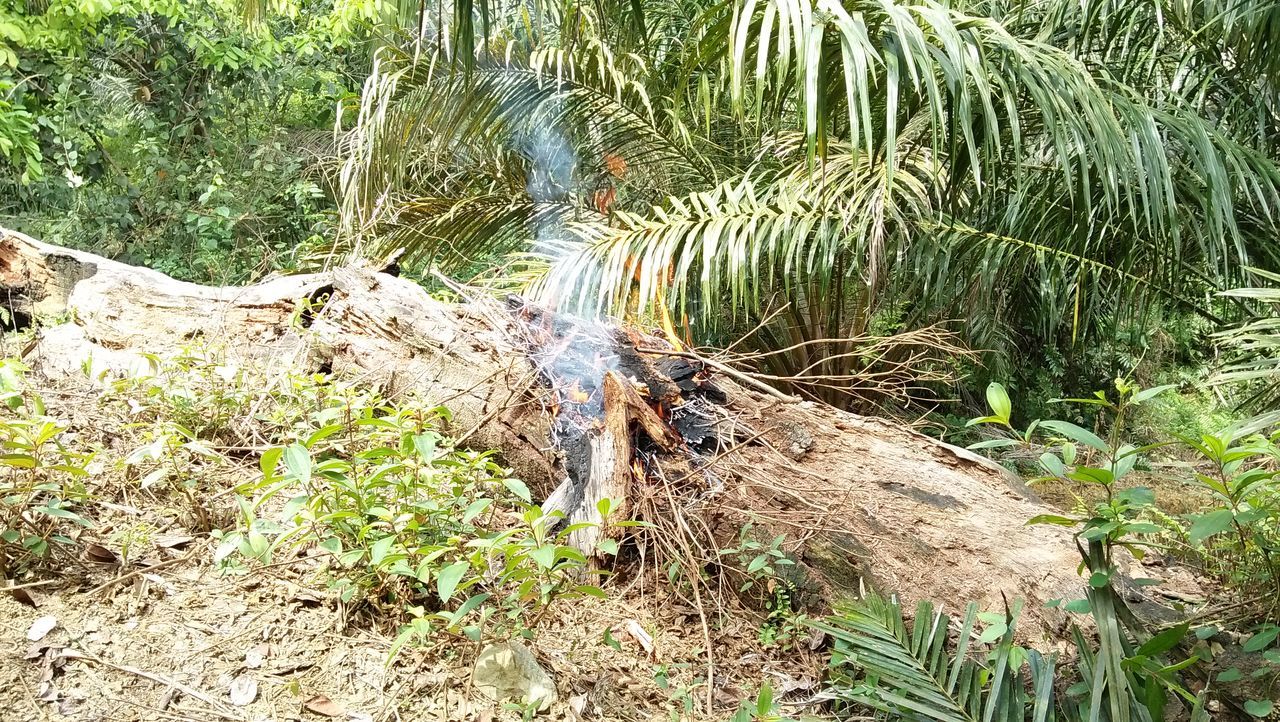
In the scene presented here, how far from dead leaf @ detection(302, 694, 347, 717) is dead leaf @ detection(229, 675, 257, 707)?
108 mm

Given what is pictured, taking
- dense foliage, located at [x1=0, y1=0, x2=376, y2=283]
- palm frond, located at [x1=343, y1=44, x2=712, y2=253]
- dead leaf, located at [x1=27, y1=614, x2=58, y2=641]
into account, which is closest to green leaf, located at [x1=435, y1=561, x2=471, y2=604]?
dead leaf, located at [x1=27, y1=614, x2=58, y2=641]

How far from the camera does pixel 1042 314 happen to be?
5.19 metres

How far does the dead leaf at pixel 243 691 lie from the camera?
1884 millimetres

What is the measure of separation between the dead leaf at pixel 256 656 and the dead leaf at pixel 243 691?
3cm

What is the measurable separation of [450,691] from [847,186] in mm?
2661

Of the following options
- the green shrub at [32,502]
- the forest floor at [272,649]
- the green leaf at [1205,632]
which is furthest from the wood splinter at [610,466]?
the green leaf at [1205,632]

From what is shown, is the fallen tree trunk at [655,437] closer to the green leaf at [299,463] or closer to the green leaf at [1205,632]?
the green leaf at [1205,632]

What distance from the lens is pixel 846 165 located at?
4.06 meters

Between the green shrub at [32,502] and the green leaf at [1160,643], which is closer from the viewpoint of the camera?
the green leaf at [1160,643]

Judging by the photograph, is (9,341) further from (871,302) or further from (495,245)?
(871,302)

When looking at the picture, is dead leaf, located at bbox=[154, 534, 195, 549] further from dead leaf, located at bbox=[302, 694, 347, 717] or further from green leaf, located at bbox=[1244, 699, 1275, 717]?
green leaf, located at bbox=[1244, 699, 1275, 717]

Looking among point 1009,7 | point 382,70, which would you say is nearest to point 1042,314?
point 1009,7

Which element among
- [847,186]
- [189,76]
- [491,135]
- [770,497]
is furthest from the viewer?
[189,76]

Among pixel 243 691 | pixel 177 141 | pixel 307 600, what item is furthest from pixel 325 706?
pixel 177 141
